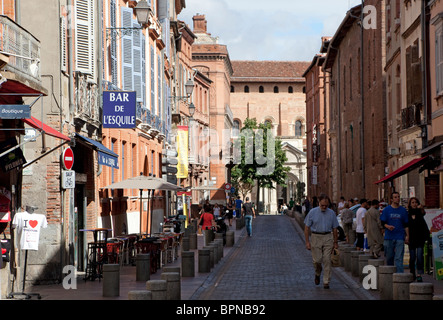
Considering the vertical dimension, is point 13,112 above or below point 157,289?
above

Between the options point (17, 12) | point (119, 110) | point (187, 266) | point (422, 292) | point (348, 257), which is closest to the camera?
point (422, 292)

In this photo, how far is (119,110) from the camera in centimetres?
2528

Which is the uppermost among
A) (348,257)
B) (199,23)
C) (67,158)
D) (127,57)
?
(199,23)

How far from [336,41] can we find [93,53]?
36504mm

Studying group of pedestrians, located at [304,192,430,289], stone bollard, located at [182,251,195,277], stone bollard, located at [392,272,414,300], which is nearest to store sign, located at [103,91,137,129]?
stone bollard, located at [182,251,195,277]

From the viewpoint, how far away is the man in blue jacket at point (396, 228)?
774 inches

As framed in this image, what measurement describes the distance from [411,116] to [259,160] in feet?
218

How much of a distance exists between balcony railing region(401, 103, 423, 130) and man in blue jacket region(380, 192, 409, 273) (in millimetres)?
9918

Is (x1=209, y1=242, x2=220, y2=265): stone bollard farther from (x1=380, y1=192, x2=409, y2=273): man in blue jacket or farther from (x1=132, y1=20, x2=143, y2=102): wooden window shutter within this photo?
(x1=132, y1=20, x2=143, y2=102): wooden window shutter

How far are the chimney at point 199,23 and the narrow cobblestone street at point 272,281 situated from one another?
74628 mm

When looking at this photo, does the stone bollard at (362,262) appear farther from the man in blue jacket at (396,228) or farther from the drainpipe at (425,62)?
the drainpipe at (425,62)

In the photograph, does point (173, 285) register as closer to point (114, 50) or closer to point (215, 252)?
point (215, 252)

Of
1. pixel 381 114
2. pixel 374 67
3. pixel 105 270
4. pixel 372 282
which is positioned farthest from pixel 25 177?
pixel 374 67

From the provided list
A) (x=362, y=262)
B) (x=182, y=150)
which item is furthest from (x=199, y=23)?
(x=362, y=262)
